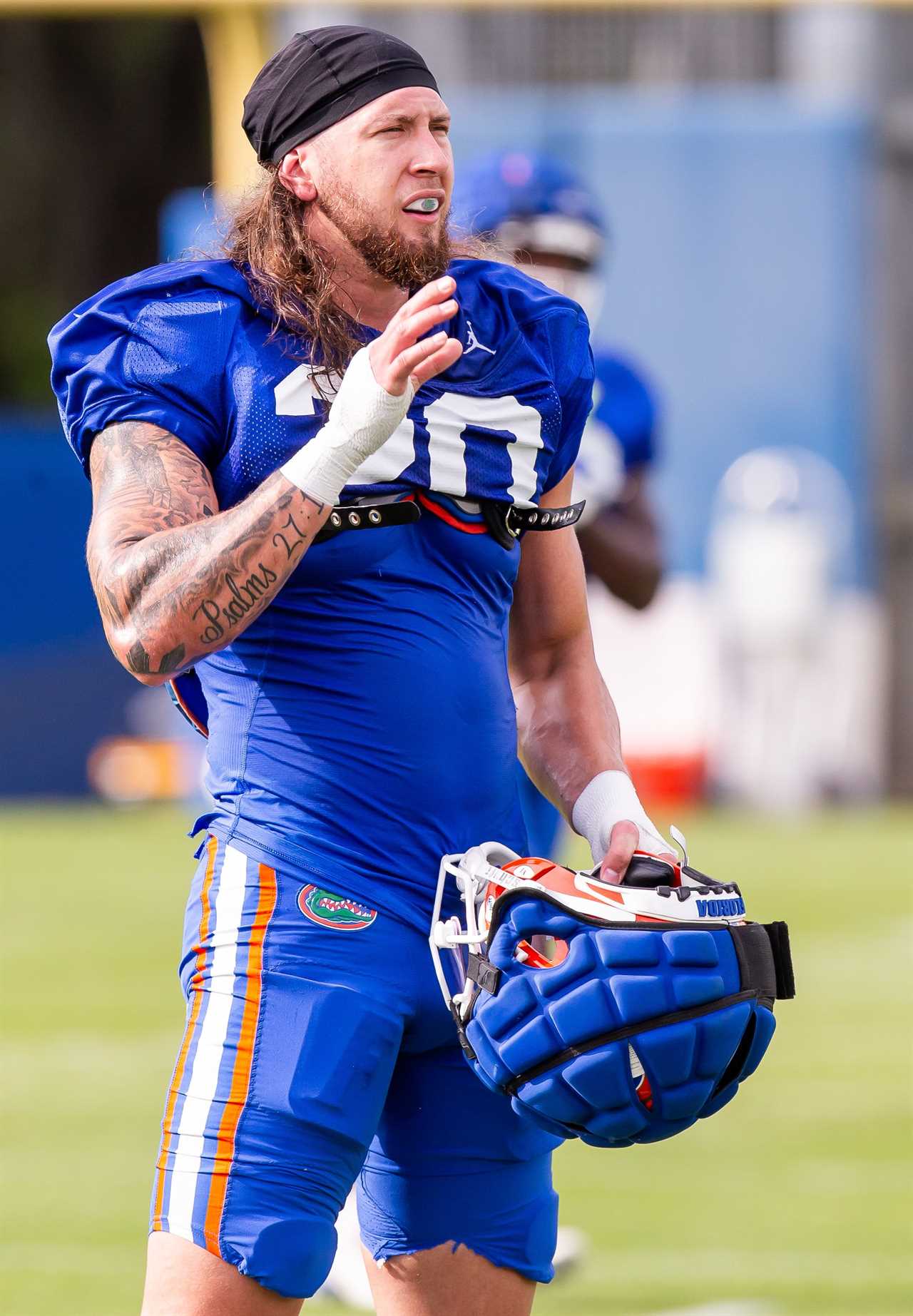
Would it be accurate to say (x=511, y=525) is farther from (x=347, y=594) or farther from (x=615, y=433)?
(x=615, y=433)

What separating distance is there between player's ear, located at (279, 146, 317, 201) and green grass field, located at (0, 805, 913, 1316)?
2562mm

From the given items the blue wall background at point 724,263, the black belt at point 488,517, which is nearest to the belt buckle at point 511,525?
the black belt at point 488,517

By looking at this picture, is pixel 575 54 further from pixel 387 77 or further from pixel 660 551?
pixel 387 77

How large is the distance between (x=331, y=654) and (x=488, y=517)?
0.87 ft

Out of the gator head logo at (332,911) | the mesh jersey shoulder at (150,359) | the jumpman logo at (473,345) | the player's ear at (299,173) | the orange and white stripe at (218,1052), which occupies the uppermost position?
the player's ear at (299,173)

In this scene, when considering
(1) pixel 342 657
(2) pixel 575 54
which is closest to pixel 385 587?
(1) pixel 342 657

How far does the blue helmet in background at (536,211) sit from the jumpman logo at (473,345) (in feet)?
6.24

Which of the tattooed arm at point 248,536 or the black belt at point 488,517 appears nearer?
the tattooed arm at point 248,536

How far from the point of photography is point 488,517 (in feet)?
8.71

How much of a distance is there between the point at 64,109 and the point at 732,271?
1060cm

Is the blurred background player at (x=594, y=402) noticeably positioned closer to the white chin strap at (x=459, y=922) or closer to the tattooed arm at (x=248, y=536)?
the white chin strap at (x=459, y=922)

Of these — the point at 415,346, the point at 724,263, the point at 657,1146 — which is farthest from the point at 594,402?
the point at 724,263

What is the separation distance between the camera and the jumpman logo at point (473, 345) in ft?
8.72

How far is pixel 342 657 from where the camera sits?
8.43 feet
